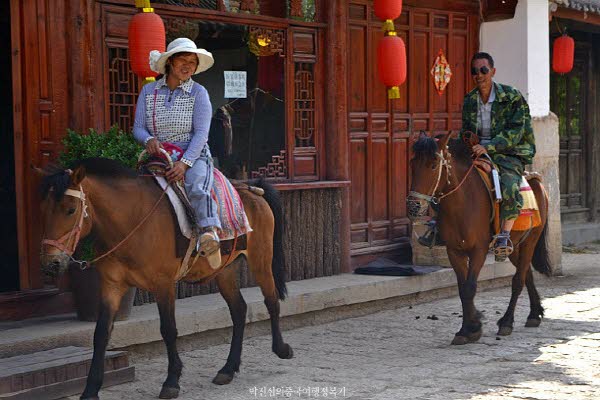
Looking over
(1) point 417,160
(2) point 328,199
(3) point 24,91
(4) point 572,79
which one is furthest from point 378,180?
(4) point 572,79

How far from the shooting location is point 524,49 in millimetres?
12820

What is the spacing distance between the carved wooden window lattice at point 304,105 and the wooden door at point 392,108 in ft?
2.19

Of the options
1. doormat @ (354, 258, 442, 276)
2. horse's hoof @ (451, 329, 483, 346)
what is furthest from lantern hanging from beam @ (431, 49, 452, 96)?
horse's hoof @ (451, 329, 483, 346)

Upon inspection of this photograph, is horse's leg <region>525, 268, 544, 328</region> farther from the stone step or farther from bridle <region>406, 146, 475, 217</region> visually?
the stone step

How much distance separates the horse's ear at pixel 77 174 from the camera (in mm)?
6219

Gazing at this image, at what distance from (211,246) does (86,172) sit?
3.19 feet

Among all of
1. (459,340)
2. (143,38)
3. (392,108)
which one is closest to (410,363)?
(459,340)

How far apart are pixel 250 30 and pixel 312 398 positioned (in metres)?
4.38

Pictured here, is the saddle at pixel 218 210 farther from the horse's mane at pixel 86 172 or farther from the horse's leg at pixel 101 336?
the horse's leg at pixel 101 336

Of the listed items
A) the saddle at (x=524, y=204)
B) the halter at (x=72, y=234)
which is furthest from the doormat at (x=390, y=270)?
the halter at (x=72, y=234)

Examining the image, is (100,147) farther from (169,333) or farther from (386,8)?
(386,8)

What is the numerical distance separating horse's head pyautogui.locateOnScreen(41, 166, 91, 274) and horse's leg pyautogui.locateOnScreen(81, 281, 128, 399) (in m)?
0.53

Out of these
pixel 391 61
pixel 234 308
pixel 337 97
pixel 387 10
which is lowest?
pixel 234 308

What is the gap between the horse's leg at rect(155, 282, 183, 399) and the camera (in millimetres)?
6789
